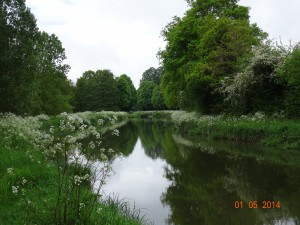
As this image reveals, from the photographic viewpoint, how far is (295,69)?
1795 cm

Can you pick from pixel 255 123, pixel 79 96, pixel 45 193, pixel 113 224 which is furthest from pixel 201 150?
pixel 79 96

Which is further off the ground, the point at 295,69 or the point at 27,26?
the point at 27,26

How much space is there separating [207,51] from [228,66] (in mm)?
2741

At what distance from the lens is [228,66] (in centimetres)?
2652

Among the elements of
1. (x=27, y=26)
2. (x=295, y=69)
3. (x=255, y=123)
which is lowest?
(x=255, y=123)

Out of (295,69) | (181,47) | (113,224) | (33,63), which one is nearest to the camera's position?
(113,224)

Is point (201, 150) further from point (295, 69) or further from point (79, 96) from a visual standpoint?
point (79, 96)

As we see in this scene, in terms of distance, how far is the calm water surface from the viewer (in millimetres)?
7570

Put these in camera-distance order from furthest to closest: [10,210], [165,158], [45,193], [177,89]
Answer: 1. [177,89]
2. [165,158]
3. [45,193]
4. [10,210]

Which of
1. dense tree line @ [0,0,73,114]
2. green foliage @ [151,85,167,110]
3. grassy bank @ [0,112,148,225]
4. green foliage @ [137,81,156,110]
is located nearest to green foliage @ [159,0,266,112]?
dense tree line @ [0,0,73,114]

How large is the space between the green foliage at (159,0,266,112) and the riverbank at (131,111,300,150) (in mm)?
2503

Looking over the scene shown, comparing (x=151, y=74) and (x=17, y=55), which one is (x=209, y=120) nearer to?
(x=17, y=55)

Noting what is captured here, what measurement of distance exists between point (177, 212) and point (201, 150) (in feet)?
33.4

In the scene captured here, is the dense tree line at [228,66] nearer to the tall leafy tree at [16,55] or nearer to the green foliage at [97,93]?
the tall leafy tree at [16,55]
